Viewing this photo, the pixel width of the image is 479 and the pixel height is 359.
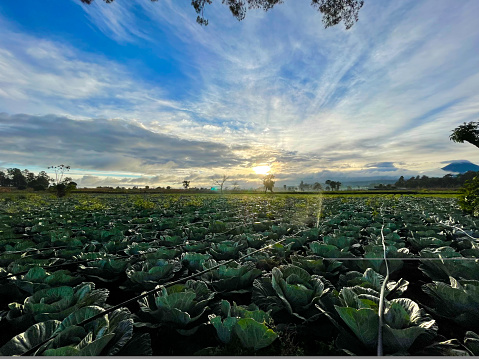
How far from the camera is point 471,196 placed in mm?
7340

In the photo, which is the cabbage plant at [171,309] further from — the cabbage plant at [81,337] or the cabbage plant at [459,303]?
the cabbage plant at [459,303]

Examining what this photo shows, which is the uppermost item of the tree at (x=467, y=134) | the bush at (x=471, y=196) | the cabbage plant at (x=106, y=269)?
the tree at (x=467, y=134)

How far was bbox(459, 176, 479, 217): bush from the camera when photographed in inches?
279

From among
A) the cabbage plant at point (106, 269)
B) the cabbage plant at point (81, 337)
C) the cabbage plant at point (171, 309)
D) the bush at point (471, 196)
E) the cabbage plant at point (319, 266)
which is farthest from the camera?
the bush at point (471, 196)

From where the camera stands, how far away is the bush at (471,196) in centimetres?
708

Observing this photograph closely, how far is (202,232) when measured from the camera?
5.41 m

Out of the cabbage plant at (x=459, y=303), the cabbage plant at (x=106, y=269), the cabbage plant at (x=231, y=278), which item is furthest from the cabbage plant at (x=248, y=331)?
the cabbage plant at (x=106, y=269)

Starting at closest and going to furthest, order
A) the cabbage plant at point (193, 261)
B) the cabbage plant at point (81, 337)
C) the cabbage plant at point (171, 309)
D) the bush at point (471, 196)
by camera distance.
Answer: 1. the cabbage plant at point (81, 337)
2. the cabbage plant at point (171, 309)
3. the cabbage plant at point (193, 261)
4. the bush at point (471, 196)

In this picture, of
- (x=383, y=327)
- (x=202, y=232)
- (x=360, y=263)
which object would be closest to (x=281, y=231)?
(x=202, y=232)

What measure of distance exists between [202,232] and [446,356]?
4529mm

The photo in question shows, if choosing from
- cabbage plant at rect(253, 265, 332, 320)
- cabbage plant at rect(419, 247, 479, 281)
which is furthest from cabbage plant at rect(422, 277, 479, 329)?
cabbage plant at rect(253, 265, 332, 320)

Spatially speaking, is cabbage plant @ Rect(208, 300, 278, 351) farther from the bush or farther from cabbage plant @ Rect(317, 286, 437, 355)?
the bush

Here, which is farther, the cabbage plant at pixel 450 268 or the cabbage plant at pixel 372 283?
the cabbage plant at pixel 450 268

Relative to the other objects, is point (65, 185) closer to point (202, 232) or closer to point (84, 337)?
point (202, 232)
